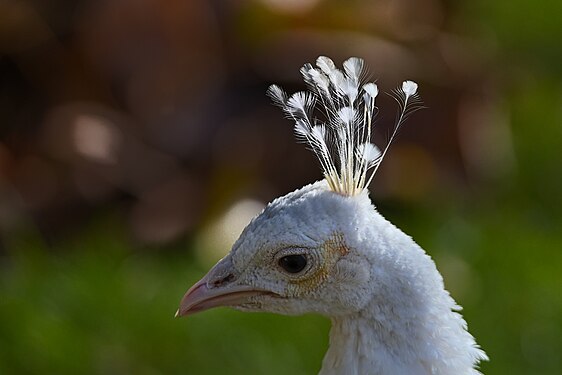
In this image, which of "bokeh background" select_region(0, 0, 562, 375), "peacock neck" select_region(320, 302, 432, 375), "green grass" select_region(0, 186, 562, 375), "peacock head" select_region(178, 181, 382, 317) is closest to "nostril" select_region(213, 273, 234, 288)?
"peacock head" select_region(178, 181, 382, 317)

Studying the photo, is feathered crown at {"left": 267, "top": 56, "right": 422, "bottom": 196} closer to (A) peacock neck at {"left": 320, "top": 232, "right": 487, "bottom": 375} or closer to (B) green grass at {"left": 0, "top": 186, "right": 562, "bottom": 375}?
(A) peacock neck at {"left": 320, "top": 232, "right": 487, "bottom": 375}

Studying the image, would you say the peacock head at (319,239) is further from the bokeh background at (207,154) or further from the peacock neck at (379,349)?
the bokeh background at (207,154)

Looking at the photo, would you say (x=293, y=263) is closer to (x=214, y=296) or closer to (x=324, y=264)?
(x=324, y=264)

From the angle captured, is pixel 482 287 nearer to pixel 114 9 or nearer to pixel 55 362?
pixel 55 362

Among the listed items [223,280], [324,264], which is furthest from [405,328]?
[223,280]

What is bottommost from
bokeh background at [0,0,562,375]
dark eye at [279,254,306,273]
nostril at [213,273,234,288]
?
nostril at [213,273,234,288]

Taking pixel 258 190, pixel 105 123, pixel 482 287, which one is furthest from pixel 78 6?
pixel 482 287
